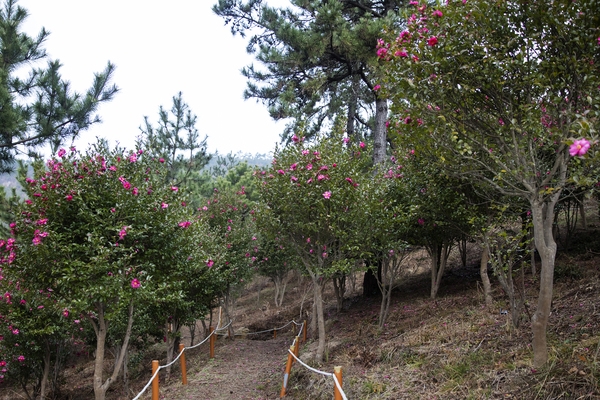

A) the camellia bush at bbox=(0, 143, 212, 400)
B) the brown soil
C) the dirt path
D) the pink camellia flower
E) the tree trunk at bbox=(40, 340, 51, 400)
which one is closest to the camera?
the pink camellia flower

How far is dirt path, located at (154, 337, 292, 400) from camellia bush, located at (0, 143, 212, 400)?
2.03m

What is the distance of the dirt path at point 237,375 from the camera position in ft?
25.1

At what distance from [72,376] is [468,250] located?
48.6 feet

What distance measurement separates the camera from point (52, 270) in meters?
5.68

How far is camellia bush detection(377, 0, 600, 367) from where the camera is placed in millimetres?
3676

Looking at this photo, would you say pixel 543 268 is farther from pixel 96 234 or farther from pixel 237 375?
pixel 237 375

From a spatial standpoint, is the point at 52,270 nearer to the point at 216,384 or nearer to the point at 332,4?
the point at 216,384

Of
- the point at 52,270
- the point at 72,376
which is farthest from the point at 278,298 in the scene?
the point at 52,270

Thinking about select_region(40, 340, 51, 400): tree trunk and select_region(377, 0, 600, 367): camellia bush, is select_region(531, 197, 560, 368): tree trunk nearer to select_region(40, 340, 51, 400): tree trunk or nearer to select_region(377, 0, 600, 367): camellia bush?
select_region(377, 0, 600, 367): camellia bush

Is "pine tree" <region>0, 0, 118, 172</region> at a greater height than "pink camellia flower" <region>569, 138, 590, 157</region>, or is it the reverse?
"pine tree" <region>0, 0, 118, 172</region>

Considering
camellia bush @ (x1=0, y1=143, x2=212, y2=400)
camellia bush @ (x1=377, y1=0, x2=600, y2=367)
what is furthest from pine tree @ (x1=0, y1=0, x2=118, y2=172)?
camellia bush @ (x1=377, y1=0, x2=600, y2=367)

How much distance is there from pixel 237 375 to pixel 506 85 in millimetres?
7698

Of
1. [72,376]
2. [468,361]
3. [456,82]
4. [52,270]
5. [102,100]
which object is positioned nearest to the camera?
[456,82]

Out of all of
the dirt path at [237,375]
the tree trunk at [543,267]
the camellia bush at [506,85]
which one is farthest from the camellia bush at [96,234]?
the tree trunk at [543,267]
